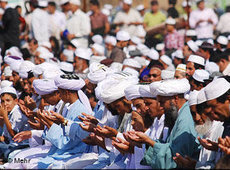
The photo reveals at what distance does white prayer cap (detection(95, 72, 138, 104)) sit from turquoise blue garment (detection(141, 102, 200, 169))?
1.03 meters

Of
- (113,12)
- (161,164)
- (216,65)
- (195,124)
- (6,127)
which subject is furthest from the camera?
(113,12)

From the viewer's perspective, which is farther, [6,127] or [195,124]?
[6,127]

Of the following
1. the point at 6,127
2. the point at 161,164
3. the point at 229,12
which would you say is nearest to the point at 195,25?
the point at 229,12

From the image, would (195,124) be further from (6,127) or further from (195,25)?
(195,25)

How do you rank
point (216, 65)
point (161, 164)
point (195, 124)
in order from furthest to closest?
Result: point (216, 65)
point (195, 124)
point (161, 164)

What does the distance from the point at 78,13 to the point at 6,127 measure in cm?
644

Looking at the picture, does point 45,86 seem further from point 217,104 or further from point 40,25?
point 40,25

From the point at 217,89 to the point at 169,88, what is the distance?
23.2 inches

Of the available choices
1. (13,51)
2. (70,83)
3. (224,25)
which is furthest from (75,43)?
(70,83)

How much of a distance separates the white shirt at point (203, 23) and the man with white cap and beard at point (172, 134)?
8.61m

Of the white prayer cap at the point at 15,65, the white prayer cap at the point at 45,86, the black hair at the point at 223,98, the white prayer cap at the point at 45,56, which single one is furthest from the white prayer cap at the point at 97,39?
the black hair at the point at 223,98

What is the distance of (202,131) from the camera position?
216 inches

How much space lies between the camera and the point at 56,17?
49.4 feet

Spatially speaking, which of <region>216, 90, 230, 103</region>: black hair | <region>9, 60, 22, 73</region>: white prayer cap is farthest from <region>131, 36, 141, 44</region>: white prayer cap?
<region>216, 90, 230, 103</region>: black hair
